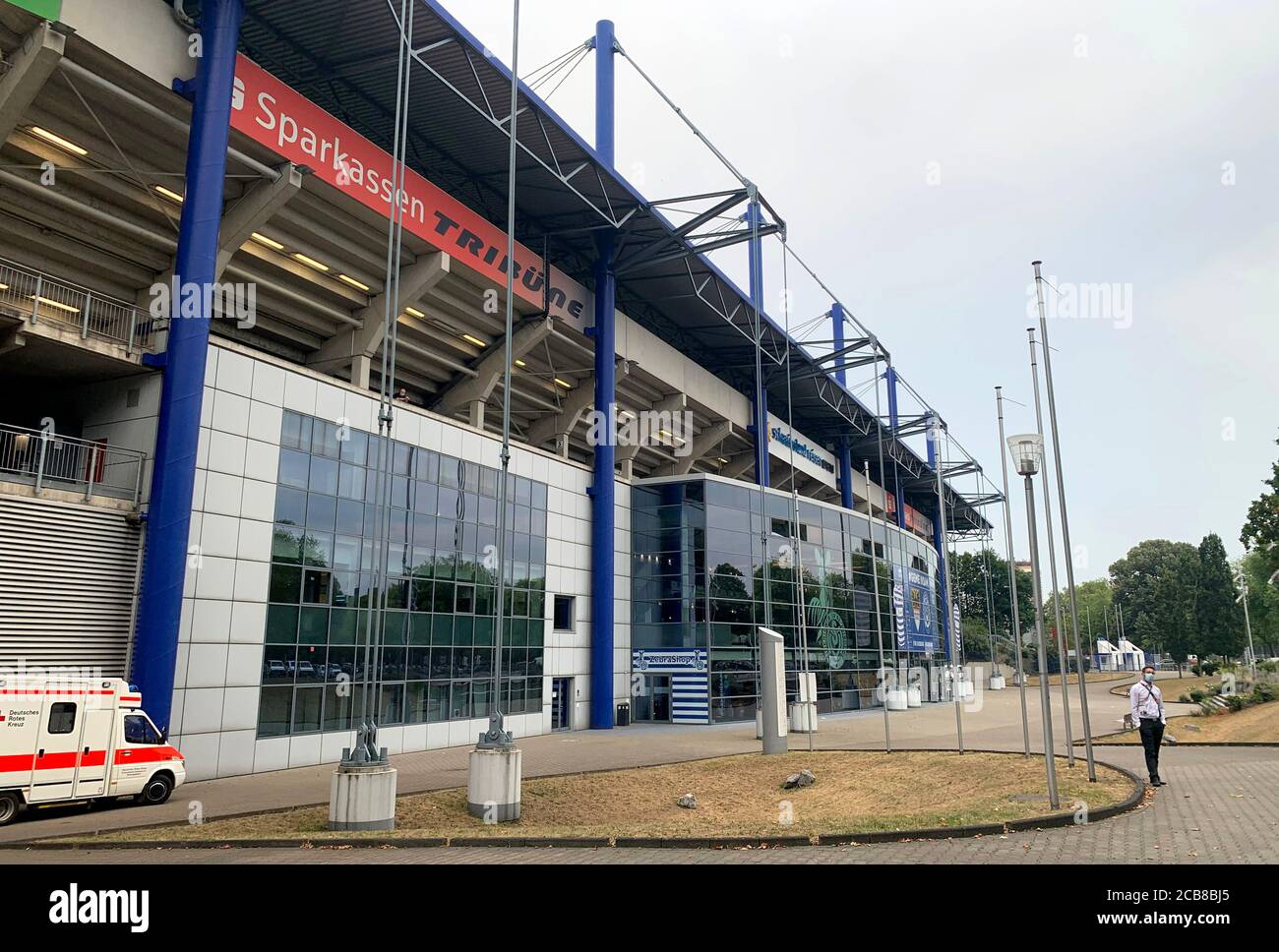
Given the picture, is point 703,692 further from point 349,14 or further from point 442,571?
point 349,14

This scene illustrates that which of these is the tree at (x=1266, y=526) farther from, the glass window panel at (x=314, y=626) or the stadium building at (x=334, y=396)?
the glass window panel at (x=314, y=626)

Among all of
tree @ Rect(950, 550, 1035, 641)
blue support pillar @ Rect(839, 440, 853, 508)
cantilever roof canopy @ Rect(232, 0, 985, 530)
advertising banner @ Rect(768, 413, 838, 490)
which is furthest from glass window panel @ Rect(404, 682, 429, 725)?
tree @ Rect(950, 550, 1035, 641)

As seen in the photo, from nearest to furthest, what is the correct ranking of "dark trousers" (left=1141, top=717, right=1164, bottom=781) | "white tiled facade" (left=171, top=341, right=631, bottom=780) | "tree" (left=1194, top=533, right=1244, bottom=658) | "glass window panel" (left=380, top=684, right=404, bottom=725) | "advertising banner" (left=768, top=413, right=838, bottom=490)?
"dark trousers" (left=1141, top=717, right=1164, bottom=781) < "white tiled facade" (left=171, top=341, right=631, bottom=780) < "glass window panel" (left=380, top=684, right=404, bottom=725) < "advertising banner" (left=768, top=413, right=838, bottom=490) < "tree" (left=1194, top=533, right=1244, bottom=658)

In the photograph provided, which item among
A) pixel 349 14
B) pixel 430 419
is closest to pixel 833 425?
pixel 430 419

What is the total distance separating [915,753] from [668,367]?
24803 mm

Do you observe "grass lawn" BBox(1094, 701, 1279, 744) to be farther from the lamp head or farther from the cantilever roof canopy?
the cantilever roof canopy

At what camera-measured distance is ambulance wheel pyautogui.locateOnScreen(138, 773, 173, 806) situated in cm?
1593

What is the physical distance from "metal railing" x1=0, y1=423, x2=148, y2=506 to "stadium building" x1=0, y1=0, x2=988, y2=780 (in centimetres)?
11

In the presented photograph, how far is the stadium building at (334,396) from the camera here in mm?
19188

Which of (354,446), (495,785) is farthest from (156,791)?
(354,446)

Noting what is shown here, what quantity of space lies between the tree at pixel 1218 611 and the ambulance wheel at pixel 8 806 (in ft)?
263

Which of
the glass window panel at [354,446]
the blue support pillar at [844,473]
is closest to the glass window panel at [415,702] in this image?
the glass window panel at [354,446]

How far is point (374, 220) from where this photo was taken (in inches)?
1025
